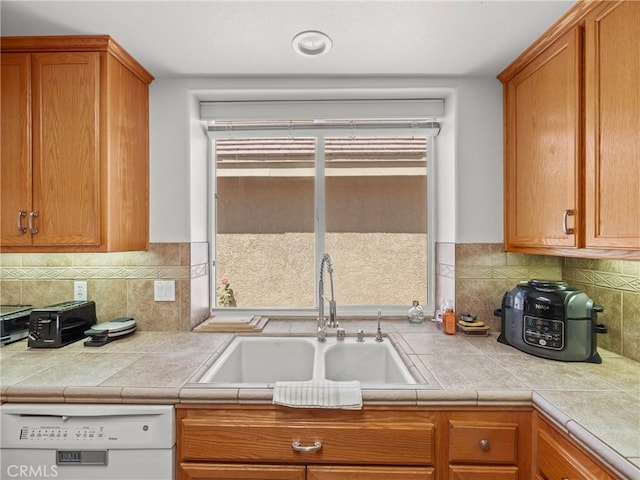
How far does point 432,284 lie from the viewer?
218 cm

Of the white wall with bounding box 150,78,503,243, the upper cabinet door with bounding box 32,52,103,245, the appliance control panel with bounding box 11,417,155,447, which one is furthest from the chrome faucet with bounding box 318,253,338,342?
the upper cabinet door with bounding box 32,52,103,245

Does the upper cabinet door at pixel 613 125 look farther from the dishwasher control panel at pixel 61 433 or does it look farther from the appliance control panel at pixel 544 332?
the dishwasher control panel at pixel 61 433

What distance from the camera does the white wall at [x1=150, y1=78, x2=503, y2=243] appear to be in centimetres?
187

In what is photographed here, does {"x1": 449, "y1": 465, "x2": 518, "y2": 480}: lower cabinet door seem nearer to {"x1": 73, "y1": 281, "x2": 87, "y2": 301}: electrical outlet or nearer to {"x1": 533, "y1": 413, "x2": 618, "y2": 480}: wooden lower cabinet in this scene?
{"x1": 533, "y1": 413, "x2": 618, "y2": 480}: wooden lower cabinet

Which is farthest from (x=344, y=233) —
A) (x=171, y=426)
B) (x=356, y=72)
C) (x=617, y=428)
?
(x=617, y=428)

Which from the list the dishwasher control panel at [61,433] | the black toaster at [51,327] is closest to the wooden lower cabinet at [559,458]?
the dishwasher control panel at [61,433]

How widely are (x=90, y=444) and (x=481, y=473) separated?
1.36m

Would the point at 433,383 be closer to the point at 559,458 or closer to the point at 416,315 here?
the point at 559,458

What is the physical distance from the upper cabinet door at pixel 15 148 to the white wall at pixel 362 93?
0.53m

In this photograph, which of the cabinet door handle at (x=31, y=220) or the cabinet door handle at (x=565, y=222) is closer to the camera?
the cabinet door handle at (x=565, y=222)

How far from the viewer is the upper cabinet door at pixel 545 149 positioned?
1345 millimetres

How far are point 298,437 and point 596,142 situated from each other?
4.98ft

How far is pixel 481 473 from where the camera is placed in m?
1.17

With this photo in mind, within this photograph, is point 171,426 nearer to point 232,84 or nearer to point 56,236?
point 56,236
